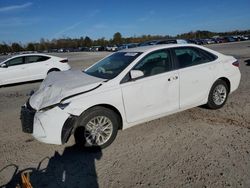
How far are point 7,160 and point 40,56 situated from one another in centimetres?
891

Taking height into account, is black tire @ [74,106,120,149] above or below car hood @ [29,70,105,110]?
below

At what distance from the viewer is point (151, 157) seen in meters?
3.75

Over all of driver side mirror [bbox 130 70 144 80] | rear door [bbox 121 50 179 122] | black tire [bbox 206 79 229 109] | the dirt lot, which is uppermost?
driver side mirror [bbox 130 70 144 80]

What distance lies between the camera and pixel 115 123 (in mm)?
4180

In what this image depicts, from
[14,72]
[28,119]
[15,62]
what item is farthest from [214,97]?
[15,62]

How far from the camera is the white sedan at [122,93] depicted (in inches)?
149

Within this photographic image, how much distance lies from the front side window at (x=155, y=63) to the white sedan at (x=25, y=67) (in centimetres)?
820

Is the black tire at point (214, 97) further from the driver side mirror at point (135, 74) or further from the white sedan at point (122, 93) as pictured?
the driver side mirror at point (135, 74)

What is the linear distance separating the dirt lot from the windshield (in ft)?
3.79

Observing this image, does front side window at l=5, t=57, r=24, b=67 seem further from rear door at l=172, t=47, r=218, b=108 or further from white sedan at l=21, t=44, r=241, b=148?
rear door at l=172, t=47, r=218, b=108

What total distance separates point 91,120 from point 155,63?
1641 millimetres

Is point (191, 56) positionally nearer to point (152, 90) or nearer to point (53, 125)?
point (152, 90)

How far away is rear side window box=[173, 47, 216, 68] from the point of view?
4.95 m

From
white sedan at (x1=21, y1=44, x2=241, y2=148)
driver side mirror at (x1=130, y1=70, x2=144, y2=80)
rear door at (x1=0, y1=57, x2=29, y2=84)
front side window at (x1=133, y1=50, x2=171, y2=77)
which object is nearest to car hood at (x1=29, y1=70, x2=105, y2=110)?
white sedan at (x1=21, y1=44, x2=241, y2=148)
